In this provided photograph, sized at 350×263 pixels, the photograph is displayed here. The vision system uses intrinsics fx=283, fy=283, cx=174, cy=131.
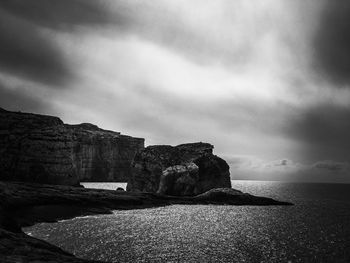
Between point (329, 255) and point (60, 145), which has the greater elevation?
point (60, 145)

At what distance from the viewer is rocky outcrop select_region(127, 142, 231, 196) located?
105938 mm

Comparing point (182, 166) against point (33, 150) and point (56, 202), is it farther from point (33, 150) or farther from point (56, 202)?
point (33, 150)

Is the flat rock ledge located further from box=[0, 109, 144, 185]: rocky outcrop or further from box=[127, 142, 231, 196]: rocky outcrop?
box=[0, 109, 144, 185]: rocky outcrop

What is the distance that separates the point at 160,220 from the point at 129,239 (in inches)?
749

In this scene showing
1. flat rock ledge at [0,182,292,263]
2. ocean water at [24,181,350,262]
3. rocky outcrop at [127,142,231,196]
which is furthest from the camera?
rocky outcrop at [127,142,231,196]

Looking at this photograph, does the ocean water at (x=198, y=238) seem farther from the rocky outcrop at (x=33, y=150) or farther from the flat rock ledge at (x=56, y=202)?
the rocky outcrop at (x=33, y=150)

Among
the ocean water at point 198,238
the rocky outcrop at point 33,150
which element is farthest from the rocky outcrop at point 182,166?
the ocean water at point 198,238

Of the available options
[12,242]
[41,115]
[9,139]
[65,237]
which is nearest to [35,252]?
[12,242]

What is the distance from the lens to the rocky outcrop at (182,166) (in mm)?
105938

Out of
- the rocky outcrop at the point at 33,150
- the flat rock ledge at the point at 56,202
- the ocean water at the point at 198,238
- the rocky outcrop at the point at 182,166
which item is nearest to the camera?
the ocean water at the point at 198,238

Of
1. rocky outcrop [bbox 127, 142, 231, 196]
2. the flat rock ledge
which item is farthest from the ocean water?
rocky outcrop [bbox 127, 142, 231, 196]

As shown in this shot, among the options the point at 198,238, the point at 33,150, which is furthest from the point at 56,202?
the point at 198,238

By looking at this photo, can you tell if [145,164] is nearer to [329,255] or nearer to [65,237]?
[65,237]

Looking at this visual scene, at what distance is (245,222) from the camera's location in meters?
59.1
